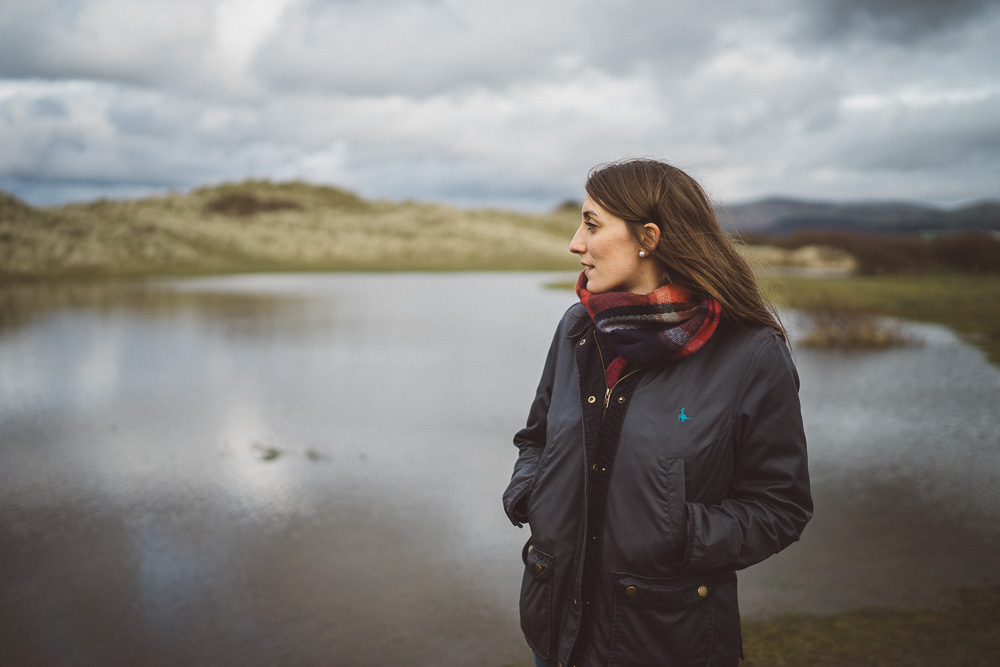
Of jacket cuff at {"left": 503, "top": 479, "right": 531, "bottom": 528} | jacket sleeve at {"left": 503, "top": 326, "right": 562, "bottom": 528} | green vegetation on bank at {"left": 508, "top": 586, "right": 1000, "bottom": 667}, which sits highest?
jacket sleeve at {"left": 503, "top": 326, "right": 562, "bottom": 528}

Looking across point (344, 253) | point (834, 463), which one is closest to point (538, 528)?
point (834, 463)

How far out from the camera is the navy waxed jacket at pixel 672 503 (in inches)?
85.0

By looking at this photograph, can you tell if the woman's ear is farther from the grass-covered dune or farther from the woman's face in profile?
the grass-covered dune

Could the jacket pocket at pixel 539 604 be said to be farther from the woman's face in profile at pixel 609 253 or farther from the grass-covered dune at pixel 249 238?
the grass-covered dune at pixel 249 238

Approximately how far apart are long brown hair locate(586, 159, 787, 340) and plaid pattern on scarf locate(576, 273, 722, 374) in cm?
7

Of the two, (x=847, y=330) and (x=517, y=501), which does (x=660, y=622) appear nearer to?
(x=517, y=501)

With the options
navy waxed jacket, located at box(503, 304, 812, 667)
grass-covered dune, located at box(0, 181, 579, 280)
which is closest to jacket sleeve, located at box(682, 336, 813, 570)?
navy waxed jacket, located at box(503, 304, 812, 667)

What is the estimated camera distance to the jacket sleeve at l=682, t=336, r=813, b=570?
2143 millimetres

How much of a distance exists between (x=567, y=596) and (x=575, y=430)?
0.58 meters

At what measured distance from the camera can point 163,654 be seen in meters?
4.20

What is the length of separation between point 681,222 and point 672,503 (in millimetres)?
927

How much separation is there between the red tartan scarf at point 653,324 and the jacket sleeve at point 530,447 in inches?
11.7

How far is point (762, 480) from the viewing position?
2229 mm

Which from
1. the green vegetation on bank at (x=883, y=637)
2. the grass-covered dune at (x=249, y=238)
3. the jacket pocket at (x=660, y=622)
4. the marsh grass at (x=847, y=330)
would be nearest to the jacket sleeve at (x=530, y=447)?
the jacket pocket at (x=660, y=622)
